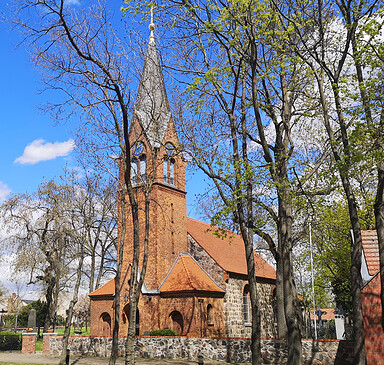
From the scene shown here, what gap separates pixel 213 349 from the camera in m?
18.4

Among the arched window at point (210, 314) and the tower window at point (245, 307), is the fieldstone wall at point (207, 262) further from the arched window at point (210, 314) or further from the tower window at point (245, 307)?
the tower window at point (245, 307)

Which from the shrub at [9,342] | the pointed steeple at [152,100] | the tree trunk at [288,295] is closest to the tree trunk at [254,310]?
the tree trunk at [288,295]

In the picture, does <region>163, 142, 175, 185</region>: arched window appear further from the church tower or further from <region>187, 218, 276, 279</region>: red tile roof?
<region>187, 218, 276, 279</region>: red tile roof

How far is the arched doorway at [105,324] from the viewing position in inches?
957

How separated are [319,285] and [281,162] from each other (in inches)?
900

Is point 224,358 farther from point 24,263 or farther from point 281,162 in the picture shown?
point 24,263

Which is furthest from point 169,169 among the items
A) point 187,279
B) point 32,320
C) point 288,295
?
point 288,295

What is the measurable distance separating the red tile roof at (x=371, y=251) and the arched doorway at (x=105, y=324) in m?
16.2

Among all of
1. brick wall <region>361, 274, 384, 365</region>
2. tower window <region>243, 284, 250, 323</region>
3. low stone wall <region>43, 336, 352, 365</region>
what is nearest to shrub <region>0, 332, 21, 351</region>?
low stone wall <region>43, 336, 352, 365</region>

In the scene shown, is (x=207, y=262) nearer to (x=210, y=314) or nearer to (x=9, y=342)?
(x=210, y=314)

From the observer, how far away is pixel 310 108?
15578 mm

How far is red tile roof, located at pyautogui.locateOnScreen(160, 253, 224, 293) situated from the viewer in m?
22.7

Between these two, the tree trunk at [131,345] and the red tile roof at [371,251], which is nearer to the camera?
the red tile roof at [371,251]

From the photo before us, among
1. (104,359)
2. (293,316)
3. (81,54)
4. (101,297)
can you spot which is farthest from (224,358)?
(81,54)
